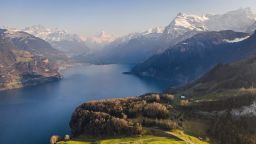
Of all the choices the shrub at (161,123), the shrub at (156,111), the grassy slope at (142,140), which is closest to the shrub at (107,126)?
the grassy slope at (142,140)

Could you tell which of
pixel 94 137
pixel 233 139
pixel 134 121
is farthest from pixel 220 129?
pixel 94 137

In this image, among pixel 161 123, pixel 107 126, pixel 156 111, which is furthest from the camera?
pixel 156 111

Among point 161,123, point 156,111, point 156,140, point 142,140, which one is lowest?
point 142,140

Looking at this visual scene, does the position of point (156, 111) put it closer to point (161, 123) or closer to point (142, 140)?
point (161, 123)

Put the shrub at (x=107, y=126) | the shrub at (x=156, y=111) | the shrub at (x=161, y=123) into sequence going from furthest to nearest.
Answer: the shrub at (x=156, y=111)
the shrub at (x=107, y=126)
the shrub at (x=161, y=123)

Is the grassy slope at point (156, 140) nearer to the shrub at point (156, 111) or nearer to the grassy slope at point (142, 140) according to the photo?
the grassy slope at point (142, 140)

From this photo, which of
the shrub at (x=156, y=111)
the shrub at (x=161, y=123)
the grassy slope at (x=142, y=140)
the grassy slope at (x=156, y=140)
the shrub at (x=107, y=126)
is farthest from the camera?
the shrub at (x=156, y=111)

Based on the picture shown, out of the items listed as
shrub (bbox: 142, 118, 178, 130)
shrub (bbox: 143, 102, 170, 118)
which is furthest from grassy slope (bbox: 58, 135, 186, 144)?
shrub (bbox: 143, 102, 170, 118)

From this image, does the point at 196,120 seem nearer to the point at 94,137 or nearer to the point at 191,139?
the point at 191,139

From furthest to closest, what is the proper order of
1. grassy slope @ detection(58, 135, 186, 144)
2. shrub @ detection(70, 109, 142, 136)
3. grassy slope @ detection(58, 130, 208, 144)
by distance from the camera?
shrub @ detection(70, 109, 142, 136) → grassy slope @ detection(58, 130, 208, 144) → grassy slope @ detection(58, 135, 186, 144)

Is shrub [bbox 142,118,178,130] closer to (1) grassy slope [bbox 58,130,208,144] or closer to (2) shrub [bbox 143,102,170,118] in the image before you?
(1) grassy slope [bbox 58,130,208,144]

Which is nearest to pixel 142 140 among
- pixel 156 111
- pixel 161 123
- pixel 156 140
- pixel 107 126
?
pixel 156 140
